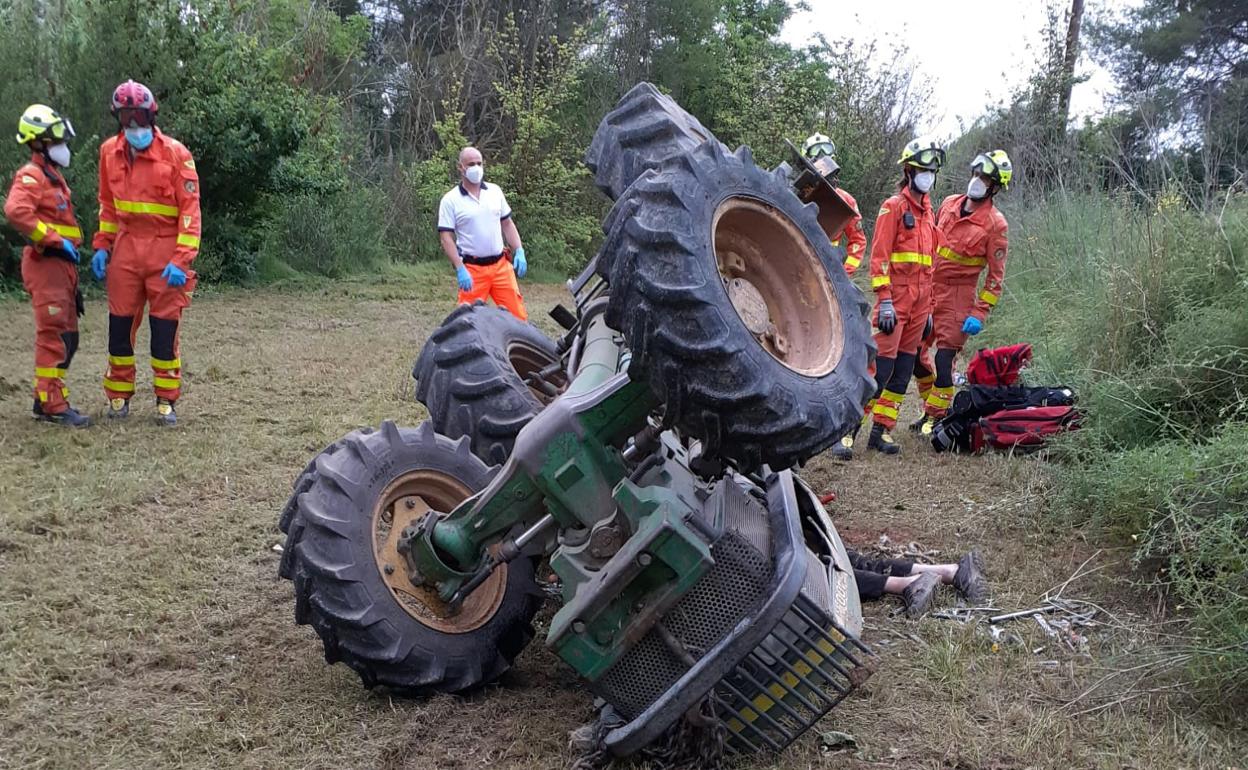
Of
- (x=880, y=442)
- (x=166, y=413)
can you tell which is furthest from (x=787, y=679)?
(x=166, y=413)

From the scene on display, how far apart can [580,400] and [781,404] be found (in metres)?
0.64

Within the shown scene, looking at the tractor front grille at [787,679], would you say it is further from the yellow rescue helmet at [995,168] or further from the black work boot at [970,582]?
the yellow rescue helmet at [995,168]

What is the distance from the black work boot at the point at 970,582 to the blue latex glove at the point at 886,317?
7.94 feet

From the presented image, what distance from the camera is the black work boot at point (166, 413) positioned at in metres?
6.20

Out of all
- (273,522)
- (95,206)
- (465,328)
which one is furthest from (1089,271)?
(95,206)

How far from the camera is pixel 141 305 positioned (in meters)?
6.34

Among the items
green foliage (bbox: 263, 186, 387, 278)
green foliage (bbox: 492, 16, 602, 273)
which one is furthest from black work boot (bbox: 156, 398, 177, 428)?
green foliage (bbox: 492, 16, 602, 273)

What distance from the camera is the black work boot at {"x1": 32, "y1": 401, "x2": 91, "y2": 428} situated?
20.1 feet

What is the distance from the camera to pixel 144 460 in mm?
5426

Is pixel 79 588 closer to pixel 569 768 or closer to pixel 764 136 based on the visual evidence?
pixel 569 768

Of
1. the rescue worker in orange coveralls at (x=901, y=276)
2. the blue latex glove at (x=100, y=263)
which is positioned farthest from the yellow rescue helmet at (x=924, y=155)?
the blue latex glove at (x=100, y=263)

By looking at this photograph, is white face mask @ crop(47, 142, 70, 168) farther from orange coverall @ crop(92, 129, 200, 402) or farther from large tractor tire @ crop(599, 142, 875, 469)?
large tractor tire @ crop(599, 142, 875, 469)

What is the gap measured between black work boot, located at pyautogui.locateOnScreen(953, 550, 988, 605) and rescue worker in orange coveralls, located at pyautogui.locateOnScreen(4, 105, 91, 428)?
5.10 metres

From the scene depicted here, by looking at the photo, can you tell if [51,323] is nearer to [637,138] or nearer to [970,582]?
[637,138]
